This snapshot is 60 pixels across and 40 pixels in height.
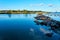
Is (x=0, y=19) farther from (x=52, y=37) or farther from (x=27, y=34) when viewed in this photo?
(x=52, y=37)

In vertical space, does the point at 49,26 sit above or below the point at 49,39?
above

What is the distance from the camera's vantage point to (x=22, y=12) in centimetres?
187

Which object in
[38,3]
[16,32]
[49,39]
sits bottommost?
[49,39]

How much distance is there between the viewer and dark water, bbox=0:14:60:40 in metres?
1.72

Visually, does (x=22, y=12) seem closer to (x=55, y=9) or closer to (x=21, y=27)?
(x=21, y=27)

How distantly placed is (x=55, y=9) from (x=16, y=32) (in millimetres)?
843

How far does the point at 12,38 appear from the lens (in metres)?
1.71

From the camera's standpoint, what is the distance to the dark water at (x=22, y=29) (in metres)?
1.72

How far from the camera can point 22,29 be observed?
176cm

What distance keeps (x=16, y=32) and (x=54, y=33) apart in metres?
0.66

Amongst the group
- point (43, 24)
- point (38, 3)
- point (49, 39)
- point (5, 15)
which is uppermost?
point (38, 3)

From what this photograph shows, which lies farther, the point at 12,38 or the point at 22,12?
the point at 22,12

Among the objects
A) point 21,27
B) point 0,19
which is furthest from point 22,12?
point 0,19

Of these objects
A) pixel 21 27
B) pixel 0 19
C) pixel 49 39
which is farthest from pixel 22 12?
pixel 49 39
